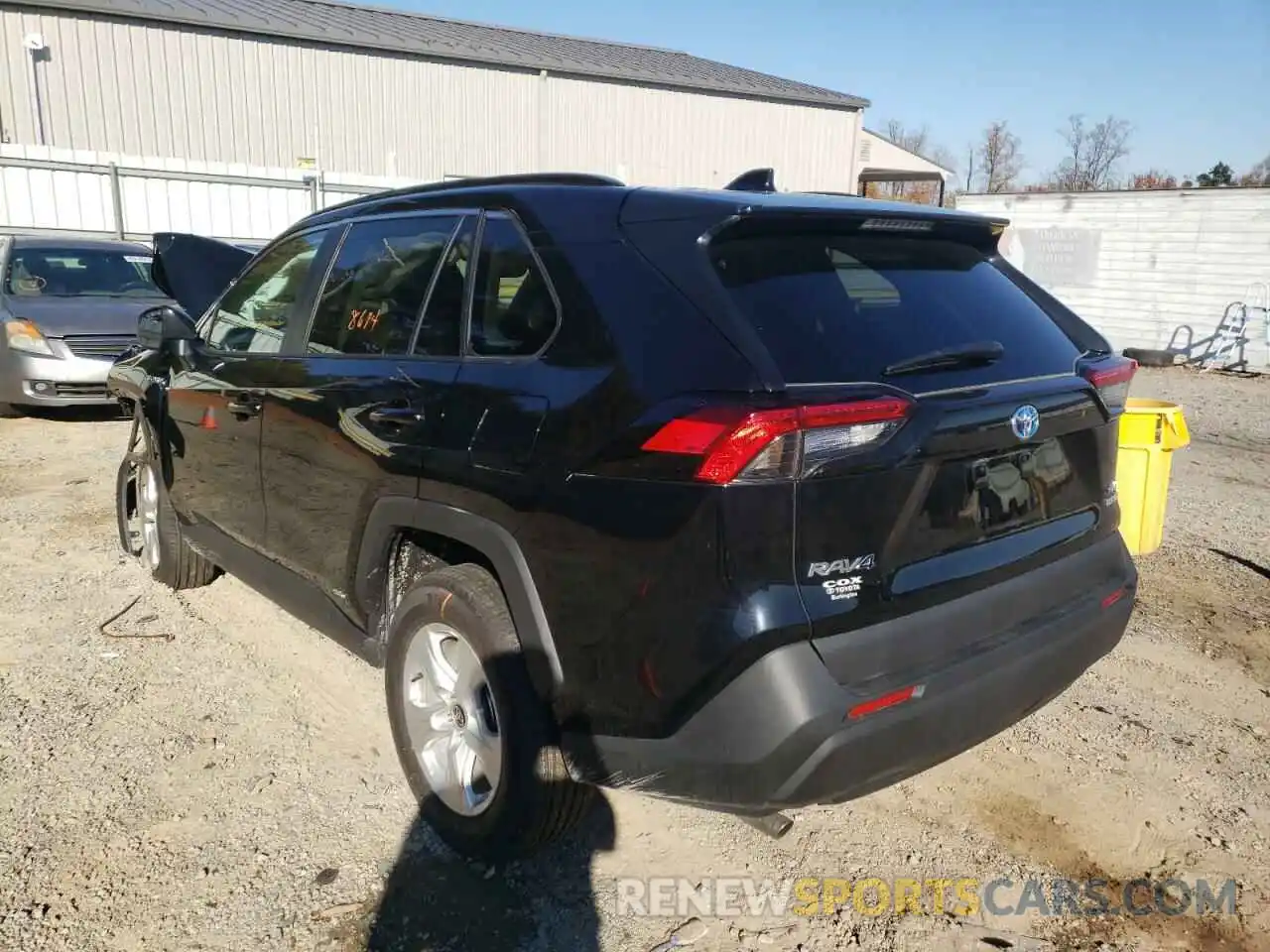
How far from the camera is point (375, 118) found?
2375 cm

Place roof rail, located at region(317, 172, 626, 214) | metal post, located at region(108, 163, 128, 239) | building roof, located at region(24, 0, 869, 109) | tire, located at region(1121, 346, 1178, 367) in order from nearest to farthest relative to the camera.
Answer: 1. roof rail, located at region(317, 172, 626, 214)
2. tire, located at region(1121, 346, 1178, 367)
3. metal post, located at region(108, 163, 128, 239)
4. building roof, located at region(24, 0, 869, 109)

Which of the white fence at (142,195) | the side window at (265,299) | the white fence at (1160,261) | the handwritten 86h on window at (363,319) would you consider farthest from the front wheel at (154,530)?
the white fence at (1160,261)

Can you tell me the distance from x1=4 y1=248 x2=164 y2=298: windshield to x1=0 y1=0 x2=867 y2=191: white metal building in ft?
38.8

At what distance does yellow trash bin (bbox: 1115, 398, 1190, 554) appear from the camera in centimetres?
494

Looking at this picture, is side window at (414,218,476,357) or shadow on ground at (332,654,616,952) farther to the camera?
side window at (414,218,476,357)

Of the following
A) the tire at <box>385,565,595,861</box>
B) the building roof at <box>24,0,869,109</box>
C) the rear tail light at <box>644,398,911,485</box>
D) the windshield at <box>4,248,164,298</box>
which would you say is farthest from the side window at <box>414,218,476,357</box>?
the building roof at <box>24,0,869,109</box>

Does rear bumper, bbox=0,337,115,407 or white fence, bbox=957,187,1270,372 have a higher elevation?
white fence, bbox=957,187,1270,372

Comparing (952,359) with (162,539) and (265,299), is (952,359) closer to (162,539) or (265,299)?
(265,299)

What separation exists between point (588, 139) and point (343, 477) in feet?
84.1

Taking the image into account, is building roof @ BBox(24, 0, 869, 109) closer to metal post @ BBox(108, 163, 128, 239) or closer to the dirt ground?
metal post @ BBox(108, 163, 128, 239)

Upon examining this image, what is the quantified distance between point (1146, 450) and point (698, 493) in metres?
3.86

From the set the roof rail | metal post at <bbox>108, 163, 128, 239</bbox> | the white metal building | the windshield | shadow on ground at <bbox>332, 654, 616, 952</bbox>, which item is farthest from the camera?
the white metal building

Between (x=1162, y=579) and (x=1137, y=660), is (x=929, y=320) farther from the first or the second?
(x=1162, y=579)

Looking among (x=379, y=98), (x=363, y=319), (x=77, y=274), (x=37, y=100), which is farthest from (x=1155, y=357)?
(x=37, y=100)
